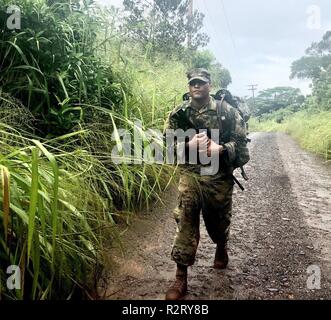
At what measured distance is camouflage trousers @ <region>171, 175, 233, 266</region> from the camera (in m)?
2.93

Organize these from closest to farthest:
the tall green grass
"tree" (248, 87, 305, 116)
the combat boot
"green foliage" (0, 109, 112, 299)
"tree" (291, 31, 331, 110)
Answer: "green foliage" (0, 109, 112, 299), the tall green grass, the combat boot, "tree" (291, 31, 331, 110), "tree" (248, 87, 305, 116)

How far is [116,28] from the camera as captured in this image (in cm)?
477

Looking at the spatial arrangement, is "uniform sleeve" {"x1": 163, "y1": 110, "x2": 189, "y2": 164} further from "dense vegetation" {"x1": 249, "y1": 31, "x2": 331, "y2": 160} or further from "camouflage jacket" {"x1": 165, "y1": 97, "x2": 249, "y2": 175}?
"dense vegetation" {"x1": 249, "y1": 31, "x2": 331, "y2": 160}

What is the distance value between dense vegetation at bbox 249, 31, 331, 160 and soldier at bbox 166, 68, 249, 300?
672 centimetres

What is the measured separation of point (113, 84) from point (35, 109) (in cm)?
100

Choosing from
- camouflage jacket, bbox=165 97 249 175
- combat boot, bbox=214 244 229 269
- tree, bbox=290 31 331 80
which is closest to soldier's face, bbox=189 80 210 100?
camouflage jacket, bbox=165 97 249 175

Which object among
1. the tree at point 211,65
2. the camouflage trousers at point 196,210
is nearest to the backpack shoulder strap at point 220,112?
the camouflage trousers at point 196,210

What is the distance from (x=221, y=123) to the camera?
3.10 metres

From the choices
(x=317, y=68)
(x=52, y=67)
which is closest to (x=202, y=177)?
(x=52, y=67)

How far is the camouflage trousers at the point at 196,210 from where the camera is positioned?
293 cm

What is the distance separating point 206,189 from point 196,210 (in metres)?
0.19

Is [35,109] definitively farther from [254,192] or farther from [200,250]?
[254,192]

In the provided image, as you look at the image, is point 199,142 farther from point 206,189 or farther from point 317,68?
point 317,68
